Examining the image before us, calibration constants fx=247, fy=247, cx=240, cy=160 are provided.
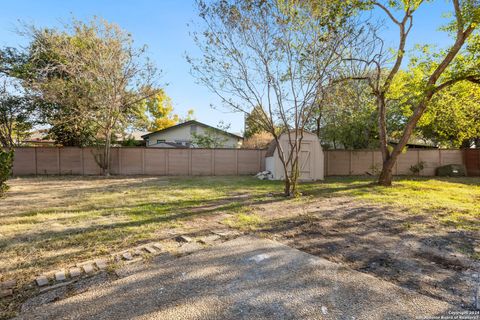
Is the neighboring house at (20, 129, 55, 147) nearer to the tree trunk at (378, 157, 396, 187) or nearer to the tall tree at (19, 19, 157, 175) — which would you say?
the tall tree at (19, 19, 157, 175)

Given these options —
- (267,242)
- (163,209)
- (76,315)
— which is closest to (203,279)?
(76,315)

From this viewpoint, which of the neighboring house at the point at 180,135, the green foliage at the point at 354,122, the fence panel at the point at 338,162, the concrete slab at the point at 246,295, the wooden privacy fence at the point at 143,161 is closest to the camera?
the concrete slab at the point at 246,295

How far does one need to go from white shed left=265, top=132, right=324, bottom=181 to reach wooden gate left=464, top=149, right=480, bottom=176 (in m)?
9.67

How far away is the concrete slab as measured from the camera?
1.84 m

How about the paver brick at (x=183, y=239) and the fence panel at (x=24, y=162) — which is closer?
the paver brick at (x=183, y=239)

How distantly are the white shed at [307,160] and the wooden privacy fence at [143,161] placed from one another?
8.58 feet

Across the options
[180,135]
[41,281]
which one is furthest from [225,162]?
[41,281]

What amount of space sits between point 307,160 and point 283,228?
8207mm

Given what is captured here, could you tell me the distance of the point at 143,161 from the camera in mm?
13531

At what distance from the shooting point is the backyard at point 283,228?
2.65 metres

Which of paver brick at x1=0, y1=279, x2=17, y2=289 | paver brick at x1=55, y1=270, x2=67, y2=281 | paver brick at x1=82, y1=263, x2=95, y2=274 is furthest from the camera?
paver brick at x1=82, y1=263, x2=95, y2=274

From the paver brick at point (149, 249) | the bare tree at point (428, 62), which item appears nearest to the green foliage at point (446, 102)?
the bare tree at point (428, 62)

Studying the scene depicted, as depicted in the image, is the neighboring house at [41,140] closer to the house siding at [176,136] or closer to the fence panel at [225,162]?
the house siding at [176,136]

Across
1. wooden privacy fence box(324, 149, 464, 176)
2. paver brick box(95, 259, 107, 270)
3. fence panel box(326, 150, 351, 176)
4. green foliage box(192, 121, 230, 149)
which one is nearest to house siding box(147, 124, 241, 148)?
green foliage box(192, 121, 230, 149)
